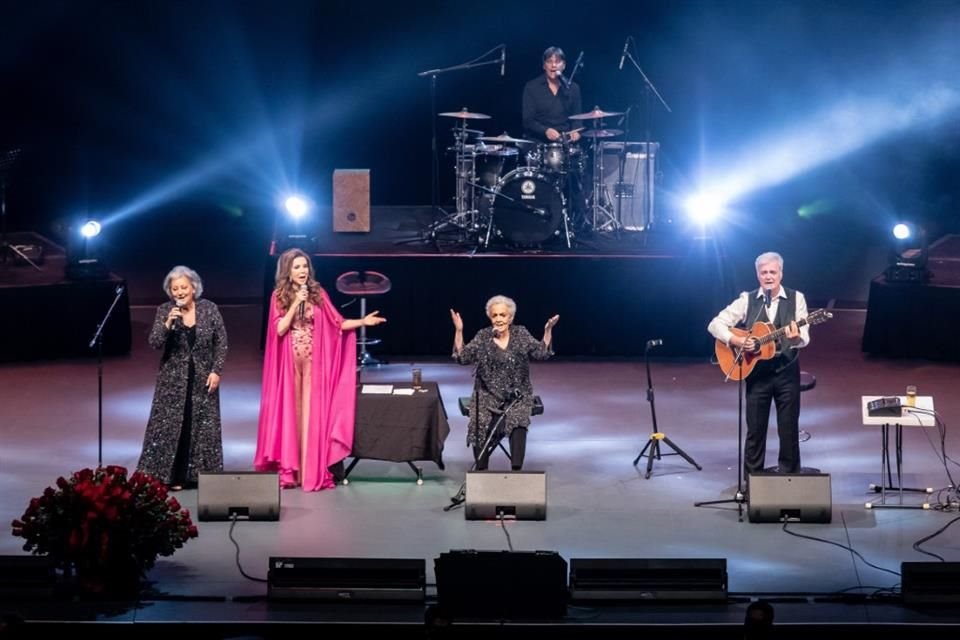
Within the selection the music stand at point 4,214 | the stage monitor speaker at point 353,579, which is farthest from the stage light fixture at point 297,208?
the stage monitor speaker at point 353,579

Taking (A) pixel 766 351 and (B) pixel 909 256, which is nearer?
(A) pixel 766 351

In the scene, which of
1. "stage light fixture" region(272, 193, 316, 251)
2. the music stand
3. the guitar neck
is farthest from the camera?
the music stand

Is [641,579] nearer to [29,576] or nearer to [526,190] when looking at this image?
[29,576]

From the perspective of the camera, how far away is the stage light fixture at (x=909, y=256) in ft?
51.2

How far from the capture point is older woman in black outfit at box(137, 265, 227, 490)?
33.3 feet

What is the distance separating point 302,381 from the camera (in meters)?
10.4

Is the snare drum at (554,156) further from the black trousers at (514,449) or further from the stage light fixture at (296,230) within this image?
the black trousers at (514,449)

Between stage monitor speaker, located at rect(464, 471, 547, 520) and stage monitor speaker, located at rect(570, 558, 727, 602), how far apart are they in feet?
5.95

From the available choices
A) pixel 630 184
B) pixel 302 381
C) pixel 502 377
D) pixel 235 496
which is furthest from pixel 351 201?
pixel 235 496

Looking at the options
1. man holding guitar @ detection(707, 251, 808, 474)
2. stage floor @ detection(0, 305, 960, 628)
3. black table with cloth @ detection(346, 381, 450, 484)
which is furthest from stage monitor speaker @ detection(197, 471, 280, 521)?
man holding guitar @ detection(707, 251, 808, 474)

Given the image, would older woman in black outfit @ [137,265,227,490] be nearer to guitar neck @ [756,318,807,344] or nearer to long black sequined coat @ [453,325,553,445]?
long black sequined coat @ [453,325,553,445]

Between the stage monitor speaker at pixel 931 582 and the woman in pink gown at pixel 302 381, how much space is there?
13.6ft

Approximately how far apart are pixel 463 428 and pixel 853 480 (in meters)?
3.25

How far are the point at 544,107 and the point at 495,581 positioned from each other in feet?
31.2
